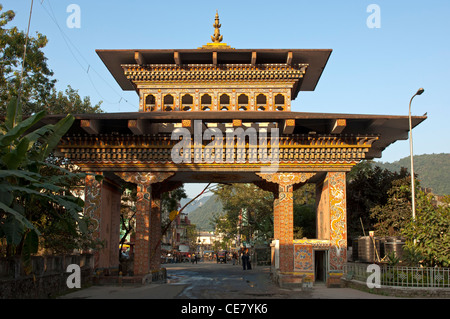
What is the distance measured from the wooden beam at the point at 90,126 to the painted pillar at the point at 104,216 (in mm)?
2322

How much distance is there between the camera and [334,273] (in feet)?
66.3

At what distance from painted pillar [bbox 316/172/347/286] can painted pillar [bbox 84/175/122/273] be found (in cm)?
1047

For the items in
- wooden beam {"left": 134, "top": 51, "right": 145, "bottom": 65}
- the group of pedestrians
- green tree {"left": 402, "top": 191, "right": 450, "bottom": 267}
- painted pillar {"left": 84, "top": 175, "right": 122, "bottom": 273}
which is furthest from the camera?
the group of pedestrians

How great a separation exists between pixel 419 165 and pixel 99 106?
623 feet

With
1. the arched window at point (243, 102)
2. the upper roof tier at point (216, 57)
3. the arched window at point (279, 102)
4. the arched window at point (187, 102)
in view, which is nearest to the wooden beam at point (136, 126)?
the arched window at point (187, 102)

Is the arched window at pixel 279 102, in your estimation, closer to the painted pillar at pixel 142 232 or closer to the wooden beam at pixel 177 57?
the wooden beam at pixel 177 57

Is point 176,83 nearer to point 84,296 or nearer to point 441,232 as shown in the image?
point 84,296

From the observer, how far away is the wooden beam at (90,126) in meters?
20.1

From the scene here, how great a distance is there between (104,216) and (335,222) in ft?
37.1

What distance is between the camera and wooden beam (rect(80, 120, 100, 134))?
20.1 m

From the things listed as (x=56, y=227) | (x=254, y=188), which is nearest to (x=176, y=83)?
(x=56, y=227)

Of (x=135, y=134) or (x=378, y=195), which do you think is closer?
(x=135, y=134)

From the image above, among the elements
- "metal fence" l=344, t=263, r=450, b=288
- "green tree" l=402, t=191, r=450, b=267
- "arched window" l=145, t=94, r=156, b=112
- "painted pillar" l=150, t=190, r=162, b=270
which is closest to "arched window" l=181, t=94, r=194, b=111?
"arched window" l=145, t=94, r=156, b=112

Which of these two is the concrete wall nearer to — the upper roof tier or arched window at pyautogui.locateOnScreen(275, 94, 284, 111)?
the upper roof tier
